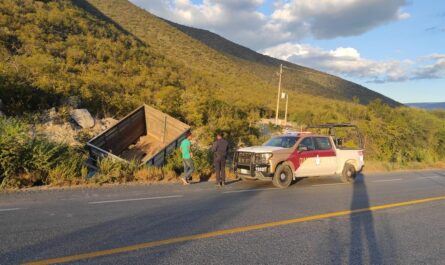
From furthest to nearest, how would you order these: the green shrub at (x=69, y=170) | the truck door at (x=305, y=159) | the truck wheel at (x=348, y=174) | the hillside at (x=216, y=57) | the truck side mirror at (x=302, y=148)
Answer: the hillside at (x=216, y=57)
the truck wheel at (x=348, y=174)
the truck side mirror at (x=302, y=148)
the truck door at (x=305, y=159)
the green shrub at (x=69, y=170)

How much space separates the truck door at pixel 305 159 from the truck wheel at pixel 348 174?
5.08ft

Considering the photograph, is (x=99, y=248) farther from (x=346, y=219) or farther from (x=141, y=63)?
(x=141, y=63)

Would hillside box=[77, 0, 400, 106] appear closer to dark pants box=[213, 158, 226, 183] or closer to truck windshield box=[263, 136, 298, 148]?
truck windshield box=[263, 136, 298, 148]

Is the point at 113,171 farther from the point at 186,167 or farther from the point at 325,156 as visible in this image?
the point at 325,156

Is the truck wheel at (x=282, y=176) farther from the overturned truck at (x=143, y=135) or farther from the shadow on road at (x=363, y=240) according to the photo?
the overturned truck at (x=143, y=135)

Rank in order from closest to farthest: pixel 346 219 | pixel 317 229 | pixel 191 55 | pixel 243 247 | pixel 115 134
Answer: pixel 243 247
pixel 317 229
pixel 346 219
pixel 115 134
pixel 191 55

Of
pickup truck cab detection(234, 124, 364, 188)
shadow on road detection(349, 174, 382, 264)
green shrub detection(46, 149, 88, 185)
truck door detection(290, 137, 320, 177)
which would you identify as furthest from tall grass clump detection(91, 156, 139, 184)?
shadow on road detection(349, 174, 382, 264)

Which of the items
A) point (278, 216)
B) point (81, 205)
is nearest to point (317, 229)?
point (278, 216)

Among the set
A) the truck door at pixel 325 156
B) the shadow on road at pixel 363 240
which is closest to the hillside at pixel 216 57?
the truck door at pixel 325 156

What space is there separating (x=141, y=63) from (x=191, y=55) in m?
21.3

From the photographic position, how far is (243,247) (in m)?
5.93

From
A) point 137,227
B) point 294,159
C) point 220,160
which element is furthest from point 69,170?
point 294,159

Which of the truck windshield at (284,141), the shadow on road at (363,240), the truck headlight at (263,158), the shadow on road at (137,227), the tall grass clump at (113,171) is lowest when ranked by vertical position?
the shadow on road at (137,227)

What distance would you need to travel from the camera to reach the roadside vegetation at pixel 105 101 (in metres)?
11.5
